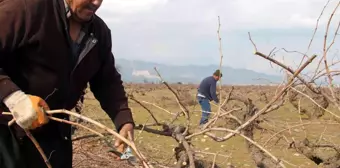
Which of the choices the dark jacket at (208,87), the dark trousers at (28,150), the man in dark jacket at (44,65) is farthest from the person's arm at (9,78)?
the dark jacket at (208,87)

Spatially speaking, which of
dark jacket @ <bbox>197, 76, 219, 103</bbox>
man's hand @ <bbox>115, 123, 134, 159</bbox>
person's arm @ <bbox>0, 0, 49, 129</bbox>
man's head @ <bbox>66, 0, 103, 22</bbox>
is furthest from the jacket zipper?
dark jacket @ <bbox>197, 76, 219, 103</bbox>

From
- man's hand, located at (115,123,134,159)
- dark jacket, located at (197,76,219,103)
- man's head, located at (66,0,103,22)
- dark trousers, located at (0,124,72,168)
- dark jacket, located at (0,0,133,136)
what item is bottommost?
dark jacket, located at (197,76,219,103)

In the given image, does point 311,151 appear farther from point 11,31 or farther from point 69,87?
point 11,31

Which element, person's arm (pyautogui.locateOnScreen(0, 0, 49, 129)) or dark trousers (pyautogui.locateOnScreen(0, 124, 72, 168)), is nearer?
person's arm (pyautogui.locateOnScreen(0, 0, 49, 129))

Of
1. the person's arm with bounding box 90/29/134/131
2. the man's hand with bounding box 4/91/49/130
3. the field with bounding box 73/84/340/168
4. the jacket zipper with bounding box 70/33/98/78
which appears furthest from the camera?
the field with bounding box 73/84/340/168

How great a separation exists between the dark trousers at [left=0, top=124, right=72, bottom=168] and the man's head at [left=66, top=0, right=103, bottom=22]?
2.17 ft

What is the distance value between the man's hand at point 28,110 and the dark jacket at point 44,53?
0.08m

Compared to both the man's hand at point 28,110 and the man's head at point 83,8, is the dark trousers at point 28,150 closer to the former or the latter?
the man's hand at point 28,110

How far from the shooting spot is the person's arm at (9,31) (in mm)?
2459

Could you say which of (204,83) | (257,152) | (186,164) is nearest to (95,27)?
(186,164)

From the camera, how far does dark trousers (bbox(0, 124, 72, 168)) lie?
9.14 feet

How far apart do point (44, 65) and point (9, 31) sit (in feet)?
0.93

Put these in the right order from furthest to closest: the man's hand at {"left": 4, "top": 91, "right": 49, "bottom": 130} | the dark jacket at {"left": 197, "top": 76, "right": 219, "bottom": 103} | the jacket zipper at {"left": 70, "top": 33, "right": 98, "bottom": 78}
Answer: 1. the dark jacket at {"left": 197, "top": 76, "right": 219, "bottom": 103}
2. the jacket zipper at {"left": 70, "top": 33, "right": 98, "bottom": 78}
3. the man's hand at {"left": 4, "top": 91, "right": 49, "bottom": 130}

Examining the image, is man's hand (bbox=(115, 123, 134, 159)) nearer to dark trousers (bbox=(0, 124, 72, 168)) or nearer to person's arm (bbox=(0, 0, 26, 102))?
dark trousers (bbox=(0, 124, 72, 168))
